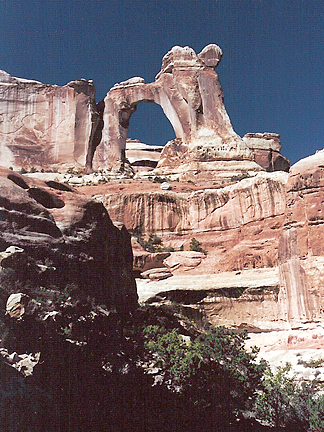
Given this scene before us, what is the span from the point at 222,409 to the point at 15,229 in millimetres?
6184

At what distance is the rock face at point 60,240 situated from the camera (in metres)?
10.9

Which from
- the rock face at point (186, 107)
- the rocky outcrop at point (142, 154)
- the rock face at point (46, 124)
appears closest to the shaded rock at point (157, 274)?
the rock face at point (186, 107)

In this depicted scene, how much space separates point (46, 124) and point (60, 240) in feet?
108

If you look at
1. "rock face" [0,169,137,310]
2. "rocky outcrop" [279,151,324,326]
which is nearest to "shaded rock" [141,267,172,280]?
"rock face" [0,169,137,310]

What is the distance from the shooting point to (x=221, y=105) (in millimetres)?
Result: 41875

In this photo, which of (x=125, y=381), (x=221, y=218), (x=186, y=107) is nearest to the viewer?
(x=125, y=381)

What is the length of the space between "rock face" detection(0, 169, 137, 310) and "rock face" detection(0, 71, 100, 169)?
90.8 ft

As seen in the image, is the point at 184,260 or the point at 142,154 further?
the point at 142,154

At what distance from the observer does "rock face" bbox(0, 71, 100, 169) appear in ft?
137

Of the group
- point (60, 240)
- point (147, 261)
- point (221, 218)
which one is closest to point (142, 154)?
point (221, 218)

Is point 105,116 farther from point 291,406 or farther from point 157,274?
point 291,406

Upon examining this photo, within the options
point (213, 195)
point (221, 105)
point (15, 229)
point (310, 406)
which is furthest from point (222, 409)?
point (221, 105)

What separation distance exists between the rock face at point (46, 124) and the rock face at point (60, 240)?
27688 mm

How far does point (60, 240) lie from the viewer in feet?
38.7
